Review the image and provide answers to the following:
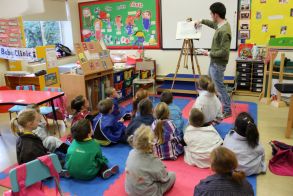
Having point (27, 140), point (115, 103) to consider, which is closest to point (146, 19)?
point (115, 103)

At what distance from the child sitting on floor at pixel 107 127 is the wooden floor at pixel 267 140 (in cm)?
88

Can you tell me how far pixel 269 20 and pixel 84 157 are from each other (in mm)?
4564

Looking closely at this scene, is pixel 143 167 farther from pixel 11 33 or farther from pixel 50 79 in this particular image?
pixel 11 33

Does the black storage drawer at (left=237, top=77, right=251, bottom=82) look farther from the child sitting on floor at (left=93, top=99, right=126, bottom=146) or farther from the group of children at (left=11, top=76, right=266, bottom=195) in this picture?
the child sitting on floor at (left=93, top=99, right=126, bottom=146)

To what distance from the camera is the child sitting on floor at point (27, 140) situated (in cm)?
230

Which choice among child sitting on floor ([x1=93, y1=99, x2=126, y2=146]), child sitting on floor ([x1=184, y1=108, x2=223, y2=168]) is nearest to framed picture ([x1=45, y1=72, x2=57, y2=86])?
child sitting on floor ([x1=93, y1=99, x2=126, y2=146])

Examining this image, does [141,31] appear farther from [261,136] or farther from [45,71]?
[261,136]

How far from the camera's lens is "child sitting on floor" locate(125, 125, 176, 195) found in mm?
2156

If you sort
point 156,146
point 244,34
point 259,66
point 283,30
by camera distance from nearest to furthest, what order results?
point 156,146 → point 283,30 → point 259,66 → point 244,34

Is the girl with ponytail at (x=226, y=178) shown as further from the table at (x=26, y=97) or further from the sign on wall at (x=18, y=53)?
the sign on wall at (x=18, y=53)

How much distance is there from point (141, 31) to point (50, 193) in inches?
191

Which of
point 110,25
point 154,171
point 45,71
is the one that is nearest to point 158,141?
point 154,171

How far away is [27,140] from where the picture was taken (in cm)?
233

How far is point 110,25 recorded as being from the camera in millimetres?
6996
